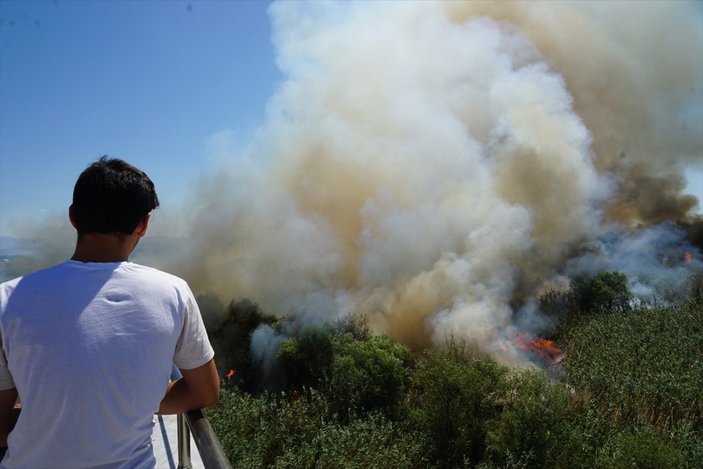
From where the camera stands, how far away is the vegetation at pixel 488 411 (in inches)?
296

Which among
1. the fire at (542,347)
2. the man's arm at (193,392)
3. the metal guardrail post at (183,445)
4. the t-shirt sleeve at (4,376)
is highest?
the fire at (542,347)

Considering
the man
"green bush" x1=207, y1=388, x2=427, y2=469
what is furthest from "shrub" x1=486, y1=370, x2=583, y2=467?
the man

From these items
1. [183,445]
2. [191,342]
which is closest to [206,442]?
[191,342]

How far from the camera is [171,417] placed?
347cm

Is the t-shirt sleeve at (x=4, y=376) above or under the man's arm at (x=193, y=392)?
under

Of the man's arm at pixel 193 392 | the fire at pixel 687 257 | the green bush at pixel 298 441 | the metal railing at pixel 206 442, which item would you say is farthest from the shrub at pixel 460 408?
the fire at pixel 687 257

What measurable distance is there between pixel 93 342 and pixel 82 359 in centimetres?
5

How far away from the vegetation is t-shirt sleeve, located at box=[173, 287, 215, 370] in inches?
203

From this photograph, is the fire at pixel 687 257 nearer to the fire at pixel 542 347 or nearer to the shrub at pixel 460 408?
the fire at pixel 542 347

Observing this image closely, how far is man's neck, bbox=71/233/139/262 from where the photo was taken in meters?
1.48

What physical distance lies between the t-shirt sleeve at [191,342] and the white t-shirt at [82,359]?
85 millimetres

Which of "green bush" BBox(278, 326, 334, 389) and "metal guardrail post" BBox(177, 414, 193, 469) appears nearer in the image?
"metal guardrail post" BBox(177, 414, 193, 469)

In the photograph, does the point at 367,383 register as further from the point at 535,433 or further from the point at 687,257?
the point at 687,257

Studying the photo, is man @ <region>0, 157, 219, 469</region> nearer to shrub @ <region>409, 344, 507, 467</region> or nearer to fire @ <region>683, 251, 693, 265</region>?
shrub @ <region>409, 344, 507, 467</region>
